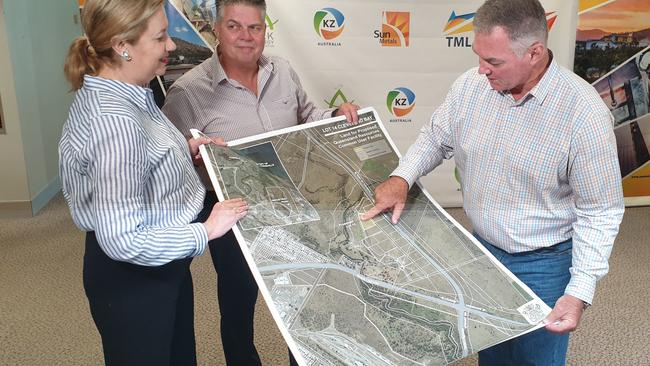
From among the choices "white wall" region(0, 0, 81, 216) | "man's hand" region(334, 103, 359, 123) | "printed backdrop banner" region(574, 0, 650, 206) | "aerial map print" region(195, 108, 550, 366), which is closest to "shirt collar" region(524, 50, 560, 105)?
"aerial map print" region(195, 108, 550, 366)

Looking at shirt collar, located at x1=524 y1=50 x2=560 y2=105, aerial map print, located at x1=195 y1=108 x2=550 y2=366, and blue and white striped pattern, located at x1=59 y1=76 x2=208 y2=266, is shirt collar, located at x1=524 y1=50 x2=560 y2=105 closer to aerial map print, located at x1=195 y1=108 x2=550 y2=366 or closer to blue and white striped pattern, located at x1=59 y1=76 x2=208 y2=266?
aerial map print, located at x1=195 y1=108 x2=550 y2=366

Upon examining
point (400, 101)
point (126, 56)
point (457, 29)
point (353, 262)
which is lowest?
point (400, 101)

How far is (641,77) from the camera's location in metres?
4.19

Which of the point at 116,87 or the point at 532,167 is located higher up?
the point at 116,87

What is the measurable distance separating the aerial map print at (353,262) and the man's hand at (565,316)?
1.0 inches

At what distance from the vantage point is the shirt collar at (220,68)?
6.45 ft

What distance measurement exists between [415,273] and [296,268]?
298mm

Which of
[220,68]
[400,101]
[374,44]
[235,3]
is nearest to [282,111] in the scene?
[220,68]

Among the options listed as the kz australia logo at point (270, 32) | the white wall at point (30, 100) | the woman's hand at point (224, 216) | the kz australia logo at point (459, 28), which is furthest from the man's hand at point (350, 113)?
the white wall at point (30, 100)

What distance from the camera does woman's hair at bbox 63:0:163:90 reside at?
133 cm

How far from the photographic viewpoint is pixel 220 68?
77.7 inches

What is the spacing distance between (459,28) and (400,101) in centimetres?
61

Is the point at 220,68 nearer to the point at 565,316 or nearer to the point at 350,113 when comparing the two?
the point at 350,113

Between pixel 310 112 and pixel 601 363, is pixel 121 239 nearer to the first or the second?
pixel 310 112
